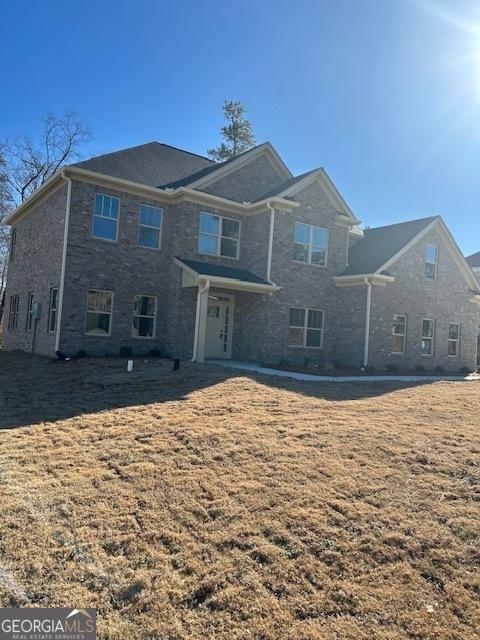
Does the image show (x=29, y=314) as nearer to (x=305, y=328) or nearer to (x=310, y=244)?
(x=305, y=328)

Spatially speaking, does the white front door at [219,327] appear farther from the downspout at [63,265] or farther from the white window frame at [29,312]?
the white window frame at [29,312]

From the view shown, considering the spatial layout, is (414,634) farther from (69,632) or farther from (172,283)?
(172,283)

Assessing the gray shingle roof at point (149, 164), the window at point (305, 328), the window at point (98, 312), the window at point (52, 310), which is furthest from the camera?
the window at point (305, 328)

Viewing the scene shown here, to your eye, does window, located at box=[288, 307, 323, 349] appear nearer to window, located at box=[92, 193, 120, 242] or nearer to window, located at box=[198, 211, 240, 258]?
window, located at box=[198, 211, 240, 258]

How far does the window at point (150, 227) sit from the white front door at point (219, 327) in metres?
2.93

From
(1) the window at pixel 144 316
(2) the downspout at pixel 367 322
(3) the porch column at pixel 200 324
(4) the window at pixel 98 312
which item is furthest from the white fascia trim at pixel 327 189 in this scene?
(4) the window at pixel 98 312

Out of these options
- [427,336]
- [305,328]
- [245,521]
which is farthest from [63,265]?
[427,336]

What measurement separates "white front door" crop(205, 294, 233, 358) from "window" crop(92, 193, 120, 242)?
4.29 metres

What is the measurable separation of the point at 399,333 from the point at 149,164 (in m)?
12.1

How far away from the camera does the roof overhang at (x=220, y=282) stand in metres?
15.4

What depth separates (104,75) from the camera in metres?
15.5

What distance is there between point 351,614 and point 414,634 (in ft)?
1.40

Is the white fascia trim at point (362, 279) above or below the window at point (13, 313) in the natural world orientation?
above

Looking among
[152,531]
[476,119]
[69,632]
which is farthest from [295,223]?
[69,632]
